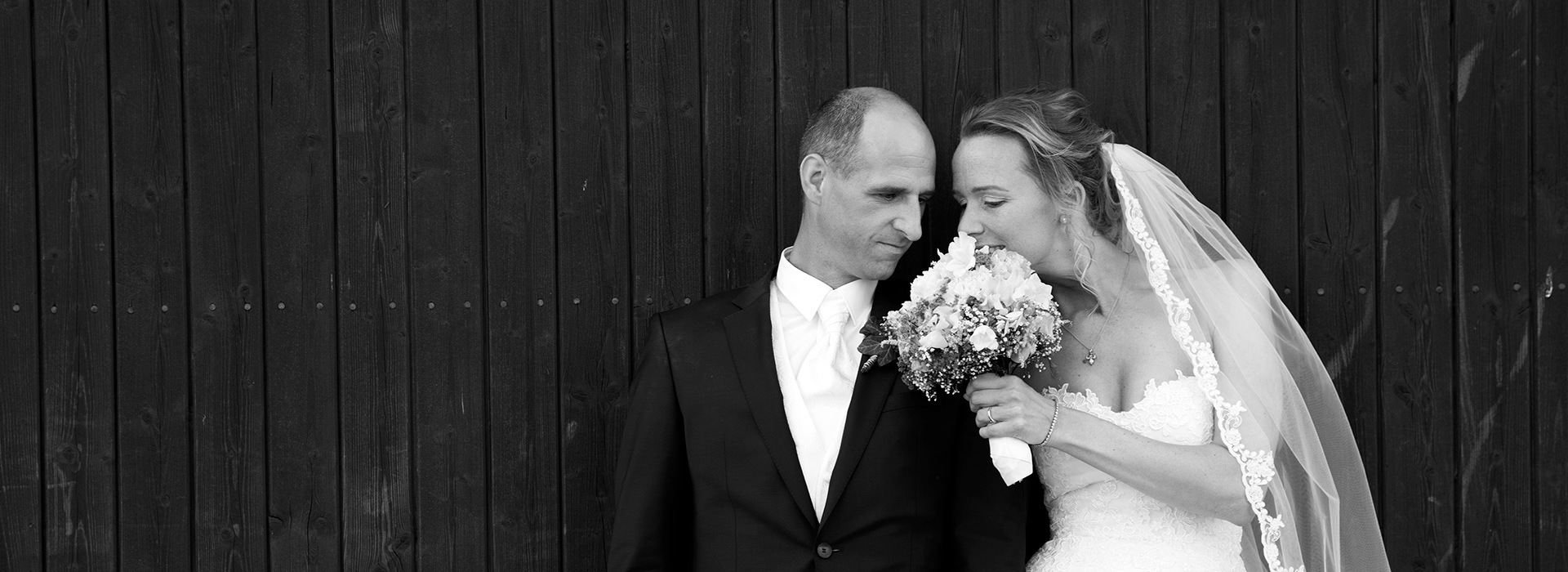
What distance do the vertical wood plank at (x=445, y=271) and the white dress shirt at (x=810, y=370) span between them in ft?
3.29

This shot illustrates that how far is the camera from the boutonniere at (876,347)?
2.57m

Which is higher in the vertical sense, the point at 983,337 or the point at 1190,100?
the point at 1190,100

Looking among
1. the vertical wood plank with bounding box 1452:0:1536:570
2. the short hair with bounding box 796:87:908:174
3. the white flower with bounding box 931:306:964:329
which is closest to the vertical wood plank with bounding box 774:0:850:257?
the short hair with bounding box 796:87:908:174

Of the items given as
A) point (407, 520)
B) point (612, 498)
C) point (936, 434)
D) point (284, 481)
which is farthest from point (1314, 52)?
point (284, 481)

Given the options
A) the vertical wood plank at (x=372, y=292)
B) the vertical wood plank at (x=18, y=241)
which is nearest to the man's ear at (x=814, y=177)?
the vertical wood plank at (x=372, y=292)

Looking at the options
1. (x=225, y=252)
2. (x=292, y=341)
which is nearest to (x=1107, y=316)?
(x=292, y=341)

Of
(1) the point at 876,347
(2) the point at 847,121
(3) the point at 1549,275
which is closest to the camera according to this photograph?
(1) the point at 876,347

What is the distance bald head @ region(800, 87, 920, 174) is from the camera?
2.83 m

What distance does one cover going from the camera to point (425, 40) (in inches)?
130

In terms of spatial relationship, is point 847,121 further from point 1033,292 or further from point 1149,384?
point 1149,384

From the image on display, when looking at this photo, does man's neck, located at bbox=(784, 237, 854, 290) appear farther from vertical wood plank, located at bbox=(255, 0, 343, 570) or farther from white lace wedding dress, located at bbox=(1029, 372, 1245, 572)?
vertical wood plank, located at bbox=(255, 0, 343, 570)

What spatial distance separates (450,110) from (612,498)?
1254 mm

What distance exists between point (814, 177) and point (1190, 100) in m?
1.20

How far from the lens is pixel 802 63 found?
3291 mm
